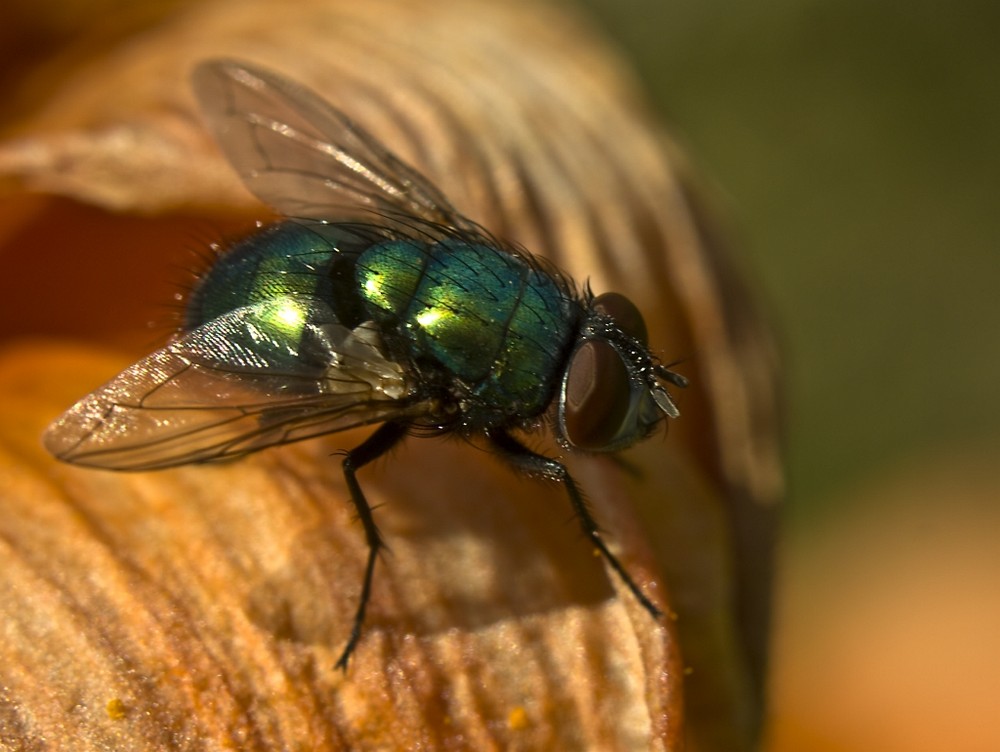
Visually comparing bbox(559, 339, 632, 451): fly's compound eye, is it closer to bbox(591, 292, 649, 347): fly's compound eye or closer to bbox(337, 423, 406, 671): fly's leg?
bbox(591, 292, 649, 347): fly's compound eye

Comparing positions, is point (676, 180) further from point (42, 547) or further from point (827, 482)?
point (827, 482)

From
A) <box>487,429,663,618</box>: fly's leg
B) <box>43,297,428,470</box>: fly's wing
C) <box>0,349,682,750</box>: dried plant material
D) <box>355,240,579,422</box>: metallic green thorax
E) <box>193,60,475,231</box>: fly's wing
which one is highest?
<box>193,60,475,231</box>: fly's wing

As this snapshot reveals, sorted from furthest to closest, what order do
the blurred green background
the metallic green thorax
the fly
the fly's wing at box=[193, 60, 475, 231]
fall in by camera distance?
1. the blurred green background
2. the fly's wing at box=[193, 60, 475, 231]
3. the metallic green thorax
4. the fly

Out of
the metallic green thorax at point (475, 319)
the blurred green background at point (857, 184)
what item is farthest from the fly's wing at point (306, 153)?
the blurred green background at point (857, 184)

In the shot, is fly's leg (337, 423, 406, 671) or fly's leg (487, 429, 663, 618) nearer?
fly's leg (337, 423, 406, 671)

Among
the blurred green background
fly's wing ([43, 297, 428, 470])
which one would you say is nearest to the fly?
fly's wing ([43, 297, 428, 470])

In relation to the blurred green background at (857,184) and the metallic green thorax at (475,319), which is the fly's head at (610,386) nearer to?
the metallic green thorax at (475,319)

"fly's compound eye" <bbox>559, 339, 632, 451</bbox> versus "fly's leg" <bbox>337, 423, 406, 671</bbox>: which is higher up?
"fly's compound eye" <bbox>559, 339, 632, 451</bbox>

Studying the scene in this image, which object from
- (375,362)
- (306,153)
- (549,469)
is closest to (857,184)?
(306,153)

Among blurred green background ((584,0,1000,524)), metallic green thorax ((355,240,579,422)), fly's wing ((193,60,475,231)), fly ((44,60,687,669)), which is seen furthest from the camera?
blurred green background ((584,0,1000,524))
